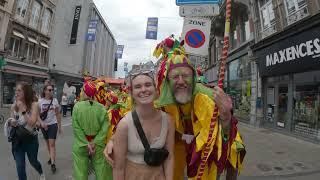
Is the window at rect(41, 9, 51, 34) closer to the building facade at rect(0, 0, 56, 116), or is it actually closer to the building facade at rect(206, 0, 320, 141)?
the building facade at rect(0, 0, 56, 116)

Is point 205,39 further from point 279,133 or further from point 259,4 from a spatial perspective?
point 259,4

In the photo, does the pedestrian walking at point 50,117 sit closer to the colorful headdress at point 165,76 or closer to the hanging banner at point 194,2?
the hanging banner at point 194,2

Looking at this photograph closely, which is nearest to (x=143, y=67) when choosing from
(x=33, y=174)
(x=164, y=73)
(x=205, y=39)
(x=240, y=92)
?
(x=164, y=73)

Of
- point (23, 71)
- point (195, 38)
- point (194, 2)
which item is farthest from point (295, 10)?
point (23, 71)

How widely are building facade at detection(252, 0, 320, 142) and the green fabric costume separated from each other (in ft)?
30.2

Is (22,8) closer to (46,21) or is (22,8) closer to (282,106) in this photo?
(46,21)

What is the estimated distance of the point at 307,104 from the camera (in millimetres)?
14742

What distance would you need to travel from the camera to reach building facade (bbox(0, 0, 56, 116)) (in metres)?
30.8

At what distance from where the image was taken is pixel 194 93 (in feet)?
11.5

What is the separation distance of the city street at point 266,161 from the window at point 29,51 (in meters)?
21.7

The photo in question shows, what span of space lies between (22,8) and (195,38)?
94.0 ft

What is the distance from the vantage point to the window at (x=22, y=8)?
3247 cm

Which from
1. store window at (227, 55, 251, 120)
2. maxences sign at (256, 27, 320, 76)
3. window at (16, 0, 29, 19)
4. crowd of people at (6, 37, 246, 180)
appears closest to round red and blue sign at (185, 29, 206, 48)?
crowd of people at (6, 37, 246, 180)

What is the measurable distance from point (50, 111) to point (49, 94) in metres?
0.37
